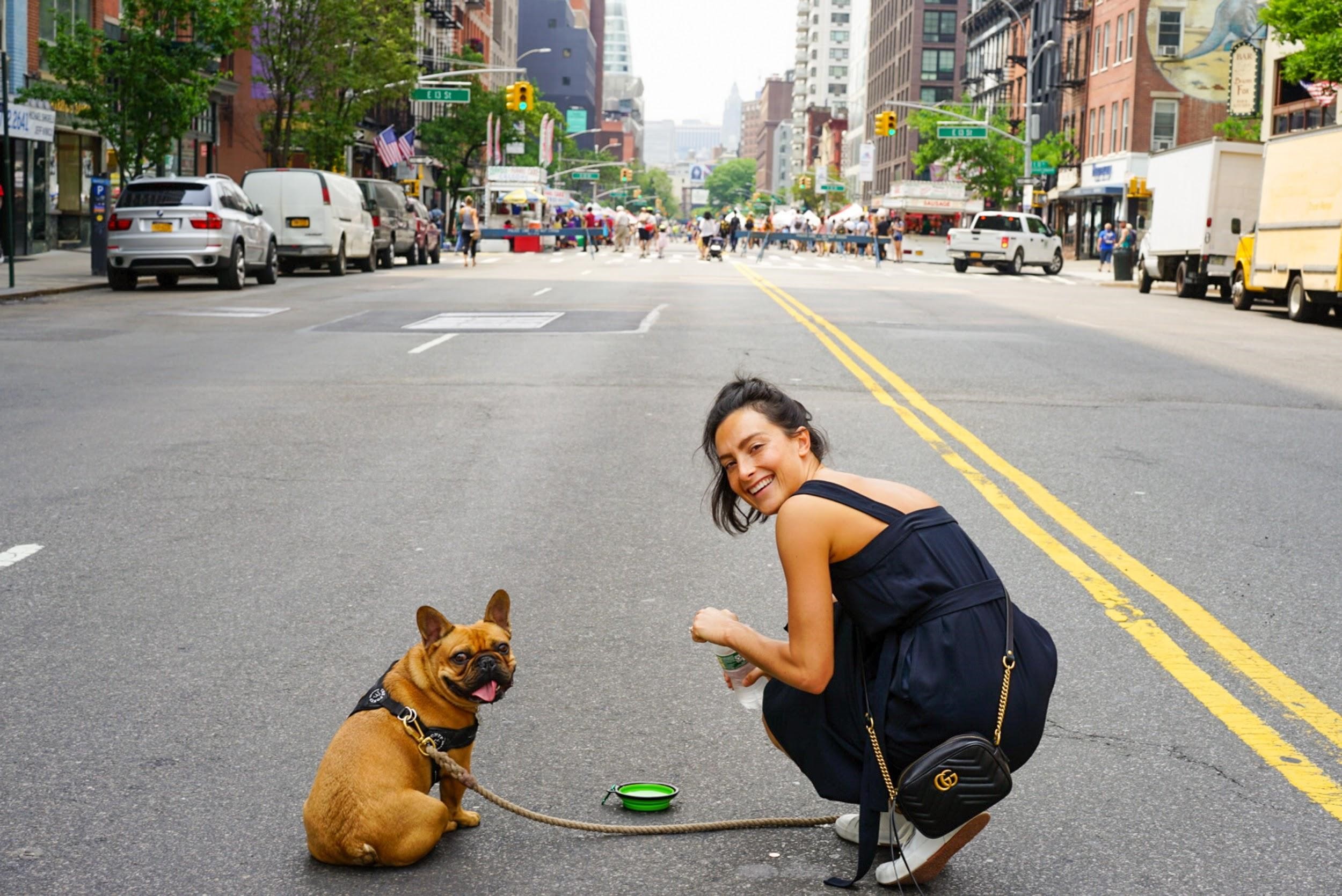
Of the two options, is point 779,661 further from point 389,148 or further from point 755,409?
point 389,148

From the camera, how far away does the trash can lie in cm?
4397

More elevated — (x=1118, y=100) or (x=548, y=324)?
(x=1118, y=100)

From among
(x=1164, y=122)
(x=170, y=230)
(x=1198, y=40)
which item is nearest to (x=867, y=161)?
(x=1164, y=122)

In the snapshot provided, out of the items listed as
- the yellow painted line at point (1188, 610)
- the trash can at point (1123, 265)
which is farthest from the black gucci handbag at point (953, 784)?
the trash can at point (1123, 265)

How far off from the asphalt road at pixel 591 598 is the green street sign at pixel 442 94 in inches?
1577

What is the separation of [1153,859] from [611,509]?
15.5 ft

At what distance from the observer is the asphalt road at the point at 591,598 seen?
3947 mm

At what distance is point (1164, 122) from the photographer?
64.7 m

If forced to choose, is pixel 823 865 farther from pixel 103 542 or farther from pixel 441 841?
pixel 103 542

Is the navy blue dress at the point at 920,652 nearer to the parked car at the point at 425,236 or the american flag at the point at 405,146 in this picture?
the parked car at the point at 425,236

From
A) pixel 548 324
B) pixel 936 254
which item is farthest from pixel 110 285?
pixel 936 254

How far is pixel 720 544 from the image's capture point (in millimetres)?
7570

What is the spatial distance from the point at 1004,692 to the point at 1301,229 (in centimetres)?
2561

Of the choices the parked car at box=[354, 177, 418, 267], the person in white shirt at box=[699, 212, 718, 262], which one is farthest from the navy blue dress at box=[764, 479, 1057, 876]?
the person in white shirt at box=[699, 212, 718, 262]
